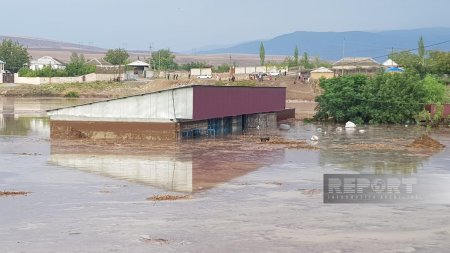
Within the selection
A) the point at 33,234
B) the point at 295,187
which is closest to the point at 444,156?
the point at 295,187

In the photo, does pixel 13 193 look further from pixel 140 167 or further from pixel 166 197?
pixel 140 167

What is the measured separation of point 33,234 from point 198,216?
370 cm

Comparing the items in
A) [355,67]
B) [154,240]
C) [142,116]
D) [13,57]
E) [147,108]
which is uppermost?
[13,57]

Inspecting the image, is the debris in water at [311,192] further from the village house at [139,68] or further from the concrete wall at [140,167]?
the village house at [139,68]

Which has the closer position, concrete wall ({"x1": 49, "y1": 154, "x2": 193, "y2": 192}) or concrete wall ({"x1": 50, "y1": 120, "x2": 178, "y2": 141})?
concrete wall ({"x1": 49, "y1": 154, "x2": 193, "y2": 192})

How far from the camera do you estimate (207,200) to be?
18812mm

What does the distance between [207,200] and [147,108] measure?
1633 centimetres

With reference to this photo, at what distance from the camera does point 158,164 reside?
86.4ft

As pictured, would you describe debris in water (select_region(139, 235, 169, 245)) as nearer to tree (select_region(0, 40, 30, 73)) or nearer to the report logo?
the report logo

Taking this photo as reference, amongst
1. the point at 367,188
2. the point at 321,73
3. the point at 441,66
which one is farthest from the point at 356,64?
the point at 367,188

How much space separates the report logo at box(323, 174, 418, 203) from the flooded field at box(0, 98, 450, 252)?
41cm

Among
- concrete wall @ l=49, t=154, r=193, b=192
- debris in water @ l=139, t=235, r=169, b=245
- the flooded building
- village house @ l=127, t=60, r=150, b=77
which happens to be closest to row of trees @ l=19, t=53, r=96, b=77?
village house @ l=127, t=60, r=150, b=77

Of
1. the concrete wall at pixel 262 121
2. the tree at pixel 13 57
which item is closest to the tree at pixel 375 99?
the concrete wall at pixel 262 121

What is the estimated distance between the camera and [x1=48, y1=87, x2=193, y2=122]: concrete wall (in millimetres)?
34281
